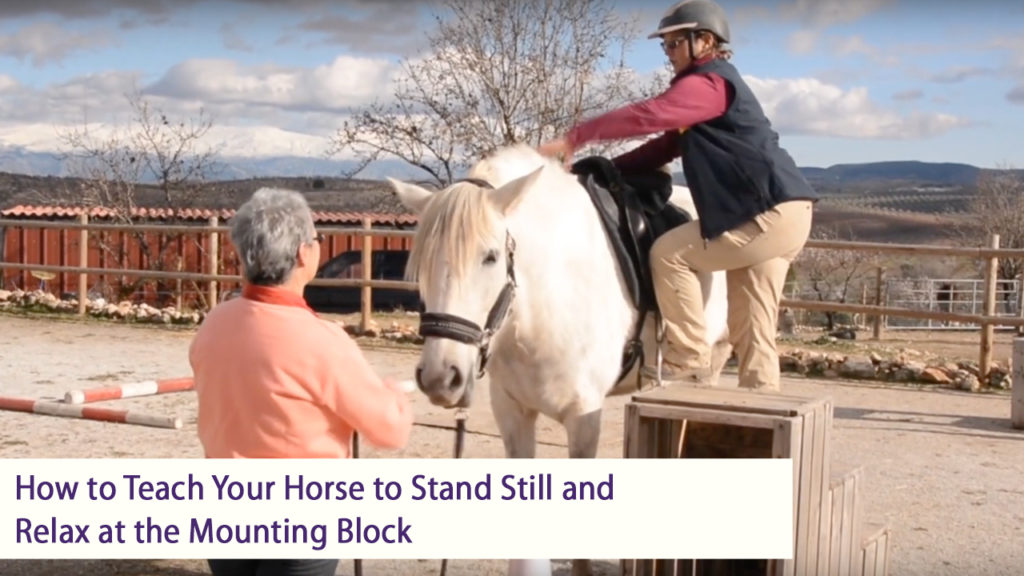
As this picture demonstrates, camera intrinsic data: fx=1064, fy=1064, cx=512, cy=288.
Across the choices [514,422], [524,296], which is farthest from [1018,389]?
[524,296]

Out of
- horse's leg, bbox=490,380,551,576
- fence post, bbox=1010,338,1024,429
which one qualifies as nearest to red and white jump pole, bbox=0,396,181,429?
horse's leg, bbox=490,380,551,576

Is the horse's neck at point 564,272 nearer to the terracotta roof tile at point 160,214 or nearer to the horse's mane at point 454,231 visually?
the horse's mane at point 454,231

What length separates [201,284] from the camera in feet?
63.4

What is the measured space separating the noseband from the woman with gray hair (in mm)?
672

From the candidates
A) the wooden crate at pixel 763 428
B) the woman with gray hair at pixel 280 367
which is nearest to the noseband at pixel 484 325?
the wooden crate at pixel 763 428

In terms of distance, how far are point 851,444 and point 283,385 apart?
18.5 ft

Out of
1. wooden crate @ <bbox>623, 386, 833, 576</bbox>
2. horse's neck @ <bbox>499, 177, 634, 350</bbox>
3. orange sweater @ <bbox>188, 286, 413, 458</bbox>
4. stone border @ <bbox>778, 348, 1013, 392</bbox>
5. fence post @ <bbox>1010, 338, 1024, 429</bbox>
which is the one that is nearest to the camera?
orange sweater @ <bbox>188, 286, 413, 458</bbox>

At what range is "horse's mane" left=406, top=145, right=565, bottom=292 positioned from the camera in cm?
330

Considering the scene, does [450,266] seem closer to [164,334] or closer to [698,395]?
[698,395]

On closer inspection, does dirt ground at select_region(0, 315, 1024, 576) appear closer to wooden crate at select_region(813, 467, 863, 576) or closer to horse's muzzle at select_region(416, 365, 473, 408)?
wooden crate at select_region(813, 467, 863, 576)

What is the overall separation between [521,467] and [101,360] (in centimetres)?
871

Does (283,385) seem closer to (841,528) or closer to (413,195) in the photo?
(413,195)

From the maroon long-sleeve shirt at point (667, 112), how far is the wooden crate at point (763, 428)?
0.97 m

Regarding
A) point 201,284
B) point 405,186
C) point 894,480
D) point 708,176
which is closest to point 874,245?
point 894,480
